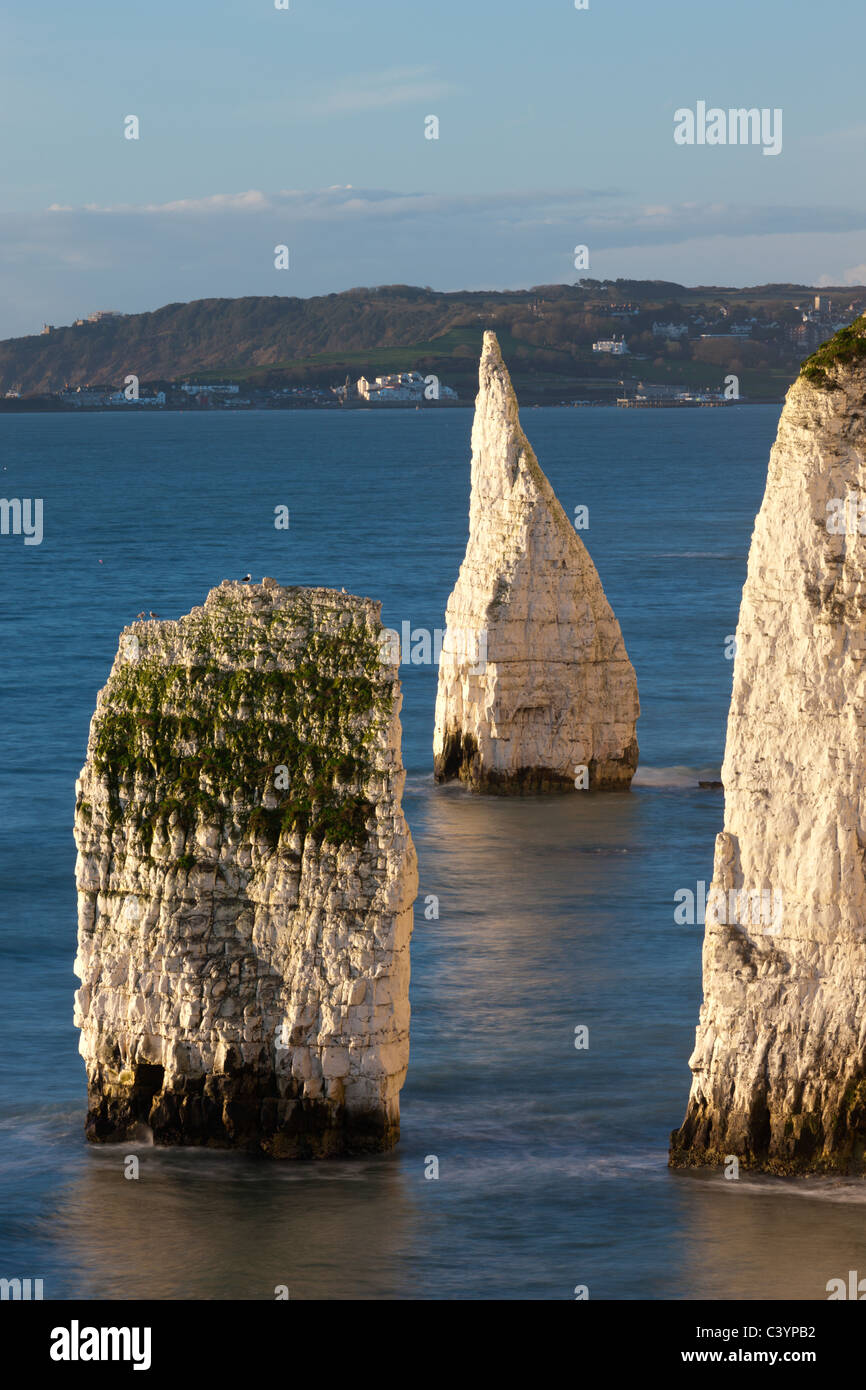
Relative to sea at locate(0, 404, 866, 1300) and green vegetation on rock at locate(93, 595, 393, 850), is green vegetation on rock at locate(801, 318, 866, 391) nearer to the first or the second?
green vegetation on rock at locate(93, 595, 393, 850)

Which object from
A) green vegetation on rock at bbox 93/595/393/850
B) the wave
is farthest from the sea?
green vegetation on rock at bbox 93/595/393/850

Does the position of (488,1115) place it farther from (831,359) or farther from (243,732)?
(831,359)

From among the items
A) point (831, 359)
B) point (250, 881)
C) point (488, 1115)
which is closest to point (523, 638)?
point (488, 1115)

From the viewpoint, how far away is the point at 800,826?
27531 mm

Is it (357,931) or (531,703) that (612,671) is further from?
(357,931)

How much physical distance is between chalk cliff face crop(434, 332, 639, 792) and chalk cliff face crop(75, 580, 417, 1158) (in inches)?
911

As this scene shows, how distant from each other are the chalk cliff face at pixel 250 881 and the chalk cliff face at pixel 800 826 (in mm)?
4279

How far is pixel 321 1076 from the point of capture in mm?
28188

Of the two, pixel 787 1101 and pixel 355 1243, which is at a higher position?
pixel 787 1101

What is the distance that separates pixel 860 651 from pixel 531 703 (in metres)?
25.7

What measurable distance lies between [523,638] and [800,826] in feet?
82.6
